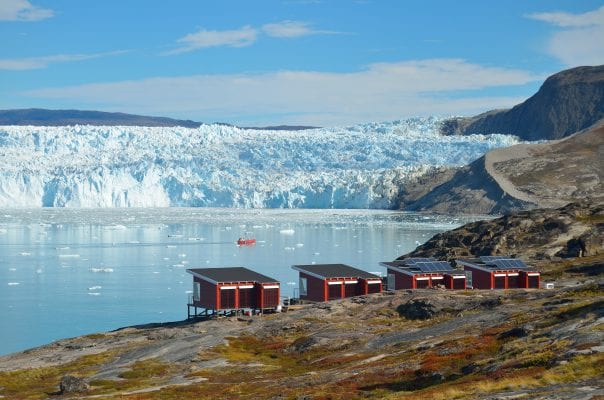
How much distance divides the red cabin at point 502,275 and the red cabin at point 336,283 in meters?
5.79

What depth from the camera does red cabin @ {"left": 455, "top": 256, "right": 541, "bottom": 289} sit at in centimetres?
5206

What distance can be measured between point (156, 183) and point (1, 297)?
104272 mm

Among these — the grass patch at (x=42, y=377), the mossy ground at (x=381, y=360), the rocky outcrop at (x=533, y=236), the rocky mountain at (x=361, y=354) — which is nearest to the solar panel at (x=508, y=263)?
the rocky mountain at (x=361, y=354)

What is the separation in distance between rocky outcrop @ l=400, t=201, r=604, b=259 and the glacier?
96.4m

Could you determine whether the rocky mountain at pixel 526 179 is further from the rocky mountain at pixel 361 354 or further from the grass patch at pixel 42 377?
the grass patch at pixel 42 377

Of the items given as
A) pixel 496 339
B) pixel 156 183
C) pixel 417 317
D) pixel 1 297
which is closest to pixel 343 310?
pixel 417 317

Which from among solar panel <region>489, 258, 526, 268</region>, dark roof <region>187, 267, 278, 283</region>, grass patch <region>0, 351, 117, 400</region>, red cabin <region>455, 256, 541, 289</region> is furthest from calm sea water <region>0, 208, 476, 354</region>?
solar panel <region>489, 258, 526, 268</region>

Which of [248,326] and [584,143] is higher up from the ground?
[584,143]

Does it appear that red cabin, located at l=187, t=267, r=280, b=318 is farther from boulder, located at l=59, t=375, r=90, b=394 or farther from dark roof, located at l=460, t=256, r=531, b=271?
boulder, located at l=59, t=375, r=90, b=394

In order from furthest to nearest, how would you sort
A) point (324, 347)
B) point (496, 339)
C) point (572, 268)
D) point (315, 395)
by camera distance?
point (572, 268) < point (324, 347) < point (496, 339) < point (315, 395)

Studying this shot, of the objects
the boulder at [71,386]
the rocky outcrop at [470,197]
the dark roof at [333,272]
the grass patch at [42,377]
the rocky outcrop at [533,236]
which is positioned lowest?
the grass patch at [42,377]

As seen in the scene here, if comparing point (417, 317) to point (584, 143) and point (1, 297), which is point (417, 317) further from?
point (584, 143)

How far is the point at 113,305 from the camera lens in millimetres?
62531

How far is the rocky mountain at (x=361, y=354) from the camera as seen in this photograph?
22.9m
